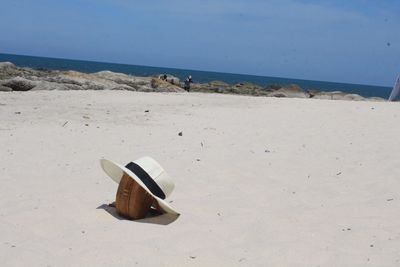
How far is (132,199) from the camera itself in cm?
450

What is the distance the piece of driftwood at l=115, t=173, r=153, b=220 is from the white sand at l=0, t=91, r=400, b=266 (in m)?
0.13

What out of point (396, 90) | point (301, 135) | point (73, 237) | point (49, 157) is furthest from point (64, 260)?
point (396, 90)

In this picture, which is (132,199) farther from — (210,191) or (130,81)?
(130,81)

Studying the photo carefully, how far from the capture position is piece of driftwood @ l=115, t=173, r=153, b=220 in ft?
14.8

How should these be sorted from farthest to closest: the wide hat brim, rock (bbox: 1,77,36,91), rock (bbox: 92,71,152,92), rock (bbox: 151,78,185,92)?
rock (bbox: 92,71,152,92)
rock (bbox: 151,78,185,92)
rock (bbox: 1,77,36,91)
the wide hat brim

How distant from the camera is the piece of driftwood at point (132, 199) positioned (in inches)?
177

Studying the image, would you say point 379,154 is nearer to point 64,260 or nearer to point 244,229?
point 244,229

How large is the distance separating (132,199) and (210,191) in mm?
1189

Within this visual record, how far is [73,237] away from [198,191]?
173 cm

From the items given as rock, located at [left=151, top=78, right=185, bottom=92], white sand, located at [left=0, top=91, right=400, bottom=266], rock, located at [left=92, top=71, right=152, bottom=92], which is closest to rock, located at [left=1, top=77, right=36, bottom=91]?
rock, located at [left=92, top=71, right=152, bottom=92]

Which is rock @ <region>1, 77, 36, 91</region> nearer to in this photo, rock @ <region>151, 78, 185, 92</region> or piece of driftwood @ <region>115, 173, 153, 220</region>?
rock @ <region>151, 78, 185, 92</region>

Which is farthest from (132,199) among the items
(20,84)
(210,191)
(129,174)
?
(20,84)

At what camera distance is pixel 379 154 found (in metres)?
7.30

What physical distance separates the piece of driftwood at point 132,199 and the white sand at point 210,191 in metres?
0.13
